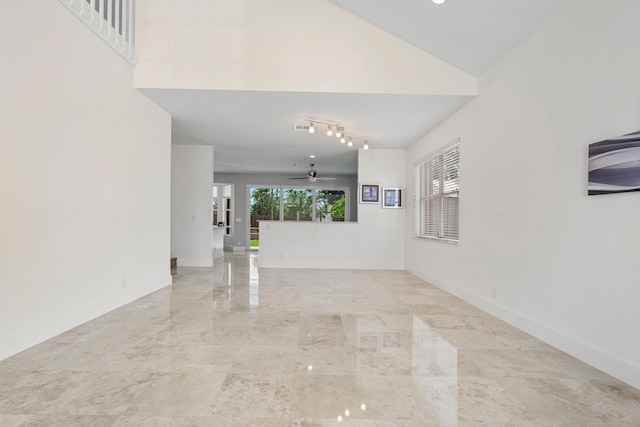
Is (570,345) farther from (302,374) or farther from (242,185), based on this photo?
(242,185)

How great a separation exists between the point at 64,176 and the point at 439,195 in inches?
194

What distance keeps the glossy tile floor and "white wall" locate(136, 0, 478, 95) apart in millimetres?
2736

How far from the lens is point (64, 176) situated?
299 centimetres

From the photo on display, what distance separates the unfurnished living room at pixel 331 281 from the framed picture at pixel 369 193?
5.52 feet

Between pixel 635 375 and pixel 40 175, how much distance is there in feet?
14.8

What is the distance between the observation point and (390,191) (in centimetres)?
724

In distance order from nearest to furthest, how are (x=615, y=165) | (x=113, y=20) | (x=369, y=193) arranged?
1. (x=615, y=165)
2. (x=113, y=20)
3. (x=369, y=193)

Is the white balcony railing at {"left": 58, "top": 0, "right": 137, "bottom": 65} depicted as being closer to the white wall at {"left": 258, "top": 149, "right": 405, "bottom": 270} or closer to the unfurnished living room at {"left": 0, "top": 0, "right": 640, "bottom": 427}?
the unfurnished living room at {"left": 0, "top": 0, "right": 640, "bottom": 427}

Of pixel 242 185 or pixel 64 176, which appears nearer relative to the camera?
pixel 64 176

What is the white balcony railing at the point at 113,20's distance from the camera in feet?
10.5

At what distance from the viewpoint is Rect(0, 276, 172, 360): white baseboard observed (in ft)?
8.10

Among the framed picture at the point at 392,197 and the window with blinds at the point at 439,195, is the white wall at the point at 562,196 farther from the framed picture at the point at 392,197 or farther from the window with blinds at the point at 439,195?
the framed picture at the point at 392,197

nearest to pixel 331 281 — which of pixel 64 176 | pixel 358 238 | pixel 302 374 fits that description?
pixel 358 238

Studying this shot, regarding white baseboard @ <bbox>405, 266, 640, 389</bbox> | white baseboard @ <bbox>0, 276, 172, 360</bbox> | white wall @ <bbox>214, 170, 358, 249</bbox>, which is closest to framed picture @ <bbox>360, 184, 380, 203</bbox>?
white baseboard @ <bbox>405, 266, 640, 389</bbox>
